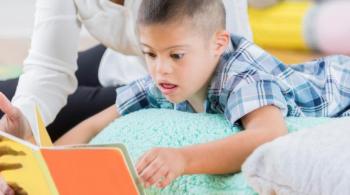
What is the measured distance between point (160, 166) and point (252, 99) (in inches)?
8.3

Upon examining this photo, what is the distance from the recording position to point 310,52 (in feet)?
8.14

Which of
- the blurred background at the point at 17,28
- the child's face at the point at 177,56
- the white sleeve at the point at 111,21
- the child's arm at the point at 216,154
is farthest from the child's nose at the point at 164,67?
the blurred background at the point at 17,28

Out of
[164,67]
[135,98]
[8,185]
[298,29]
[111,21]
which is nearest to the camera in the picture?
[8,185]

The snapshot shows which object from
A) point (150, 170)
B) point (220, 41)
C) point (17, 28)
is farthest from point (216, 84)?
point (17, 28)

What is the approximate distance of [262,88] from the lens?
0.92 meters

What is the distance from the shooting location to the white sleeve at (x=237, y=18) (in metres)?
Result: 1.33

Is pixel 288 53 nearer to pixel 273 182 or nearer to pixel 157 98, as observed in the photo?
pixel 157 98

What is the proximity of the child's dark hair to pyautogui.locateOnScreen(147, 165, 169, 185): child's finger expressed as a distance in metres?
0.24

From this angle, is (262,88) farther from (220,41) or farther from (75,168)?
(75,168)

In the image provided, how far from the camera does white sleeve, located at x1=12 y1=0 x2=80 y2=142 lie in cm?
113

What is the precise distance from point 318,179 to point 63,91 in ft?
2.05

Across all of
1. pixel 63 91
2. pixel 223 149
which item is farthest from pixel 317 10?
pixel 223 149

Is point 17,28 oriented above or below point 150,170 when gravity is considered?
below

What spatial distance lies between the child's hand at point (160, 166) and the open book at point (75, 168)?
0.02 metres
